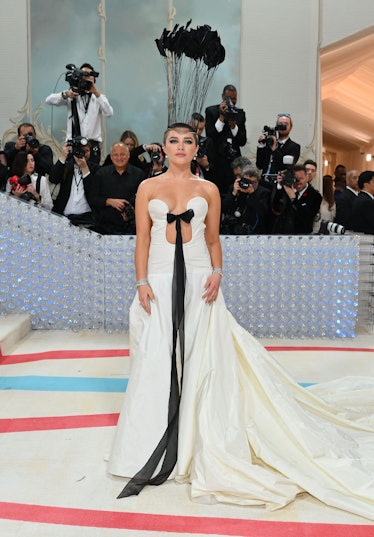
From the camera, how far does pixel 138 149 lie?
258 inches

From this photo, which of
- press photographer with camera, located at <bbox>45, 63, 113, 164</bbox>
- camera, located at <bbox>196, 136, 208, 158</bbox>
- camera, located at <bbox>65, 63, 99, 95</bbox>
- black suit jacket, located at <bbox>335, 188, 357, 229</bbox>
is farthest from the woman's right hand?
black suit jacket, located at <bbox>335, 188, 357, 229</bbox>

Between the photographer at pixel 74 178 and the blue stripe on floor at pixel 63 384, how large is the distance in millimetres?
1891

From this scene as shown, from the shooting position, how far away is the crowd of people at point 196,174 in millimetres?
5898

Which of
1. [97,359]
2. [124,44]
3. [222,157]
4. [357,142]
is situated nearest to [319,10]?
[124,44]

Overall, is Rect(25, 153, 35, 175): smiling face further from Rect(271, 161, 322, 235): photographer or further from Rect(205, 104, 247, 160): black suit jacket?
Rect(271, 161, 322, 235): photographer

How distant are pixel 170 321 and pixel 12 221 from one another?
3.03m

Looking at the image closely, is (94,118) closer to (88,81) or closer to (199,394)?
(88,81)

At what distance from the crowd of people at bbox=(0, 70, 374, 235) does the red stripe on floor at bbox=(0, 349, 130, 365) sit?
107 cm

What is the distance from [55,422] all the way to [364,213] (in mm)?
3515

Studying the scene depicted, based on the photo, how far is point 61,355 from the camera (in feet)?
16.9

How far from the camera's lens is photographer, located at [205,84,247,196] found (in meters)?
6.52

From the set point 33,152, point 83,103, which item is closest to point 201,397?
point 33,152

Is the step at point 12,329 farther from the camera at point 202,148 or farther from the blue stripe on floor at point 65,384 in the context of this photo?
the camera at point 202,148

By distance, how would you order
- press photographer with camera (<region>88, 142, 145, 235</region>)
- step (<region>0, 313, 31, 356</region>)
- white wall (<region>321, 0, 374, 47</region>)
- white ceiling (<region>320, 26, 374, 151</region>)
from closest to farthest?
step (<region>0, 313, 31, 356</region>)
press photographer with camera (<region>88, 142, 145, 235</region>)
white wall (<region>321, 0, 374, 47</region>)
white ceiling (<region>320, 26, 374, 151</region>)
